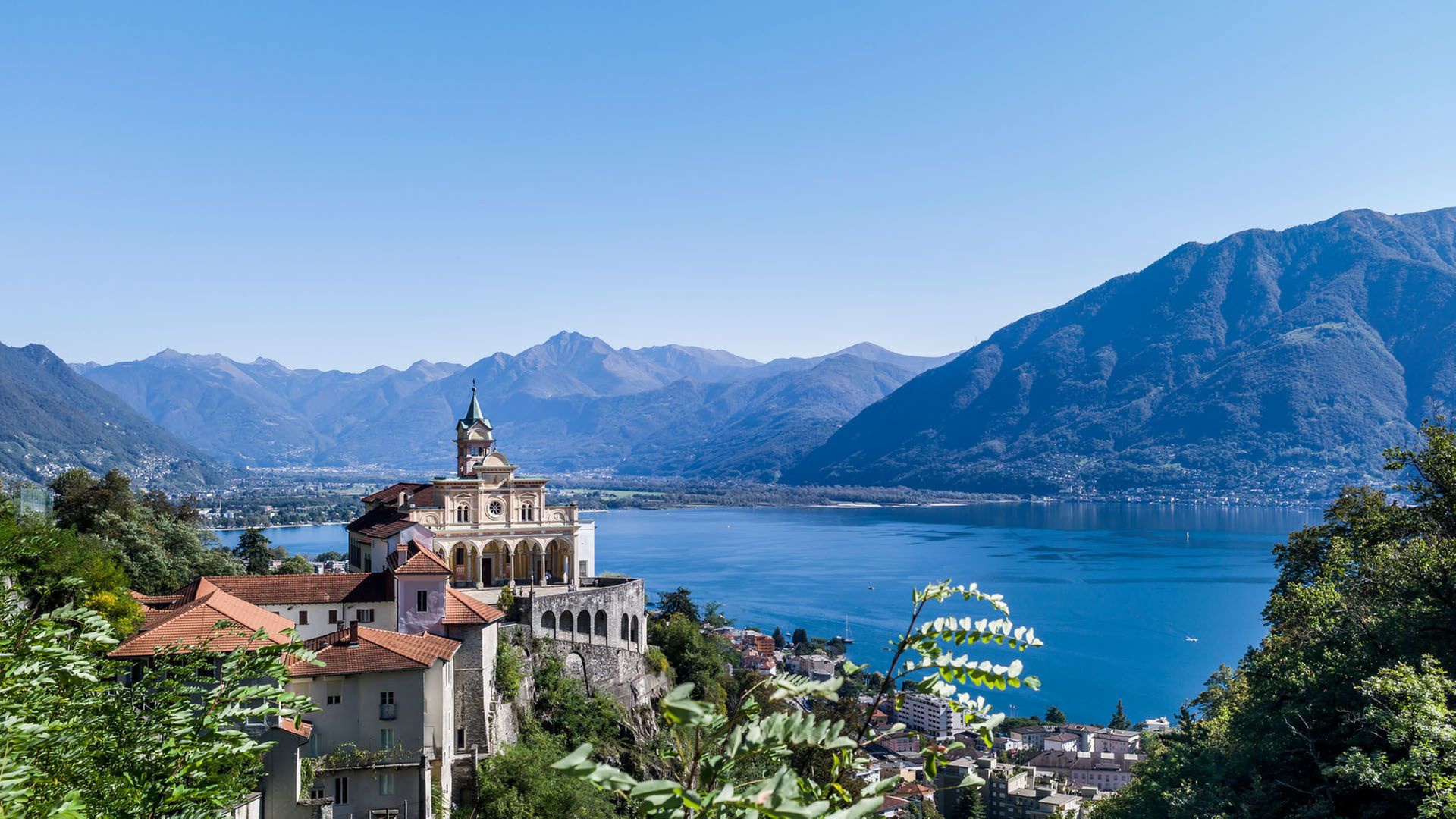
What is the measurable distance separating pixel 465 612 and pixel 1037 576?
69702 millimetres

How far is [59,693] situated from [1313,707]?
48.0 feet

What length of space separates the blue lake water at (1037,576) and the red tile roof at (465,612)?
33324 millimetres

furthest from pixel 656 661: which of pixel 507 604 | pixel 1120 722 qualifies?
pixel 1120 722

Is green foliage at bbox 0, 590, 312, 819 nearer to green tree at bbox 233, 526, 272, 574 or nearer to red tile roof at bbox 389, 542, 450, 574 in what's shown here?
red tile roof at bbox 389, 542, 450, 574

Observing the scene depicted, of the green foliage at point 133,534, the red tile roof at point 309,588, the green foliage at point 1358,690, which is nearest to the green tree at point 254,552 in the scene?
the green foliage at point 133,534

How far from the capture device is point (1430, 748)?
28.4 feet

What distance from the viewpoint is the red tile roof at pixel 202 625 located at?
45.3ft

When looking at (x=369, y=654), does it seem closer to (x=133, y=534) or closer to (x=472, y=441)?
(x=133, y=534)

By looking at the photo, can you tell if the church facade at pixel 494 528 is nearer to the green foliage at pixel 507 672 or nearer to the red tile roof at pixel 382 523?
the red tile roof at pixel 382 523

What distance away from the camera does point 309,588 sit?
20.7 m

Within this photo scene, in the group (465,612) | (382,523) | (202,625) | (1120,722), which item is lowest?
(1120,722)

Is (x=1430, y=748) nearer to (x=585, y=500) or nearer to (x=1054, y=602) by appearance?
(x=1054, y=602)

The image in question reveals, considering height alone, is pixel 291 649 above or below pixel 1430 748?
above

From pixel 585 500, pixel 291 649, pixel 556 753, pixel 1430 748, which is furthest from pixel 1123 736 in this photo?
pixel 585 500
